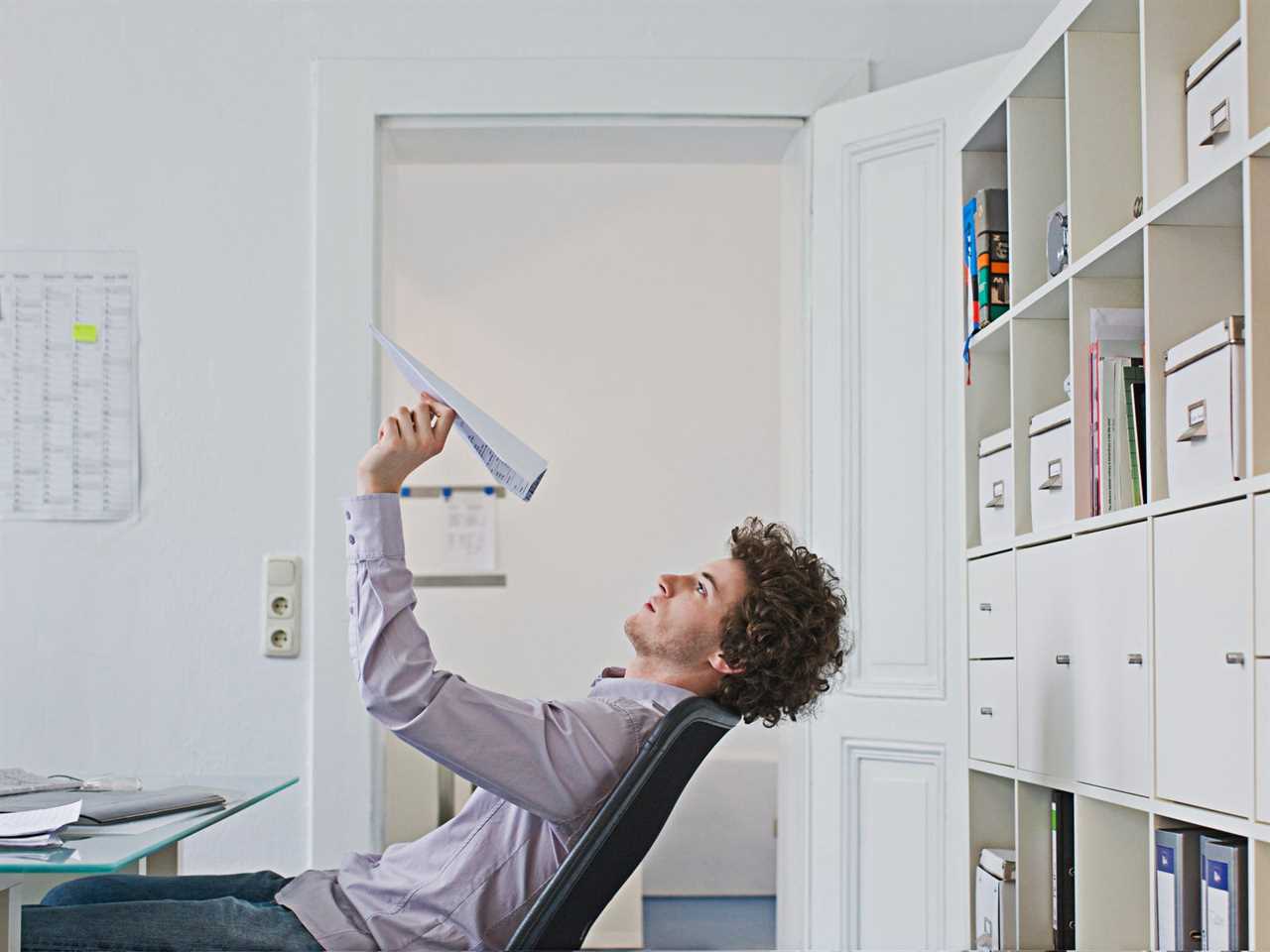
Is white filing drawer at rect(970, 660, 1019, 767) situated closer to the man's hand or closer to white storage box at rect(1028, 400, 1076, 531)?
white storage box at rect(1028, 400, 1076, 531)

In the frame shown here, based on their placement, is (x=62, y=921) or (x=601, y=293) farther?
(x=601, y=293)

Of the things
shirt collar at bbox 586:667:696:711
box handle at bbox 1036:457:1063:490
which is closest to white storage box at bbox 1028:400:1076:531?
box handle at bbox 1036:457:1063:490

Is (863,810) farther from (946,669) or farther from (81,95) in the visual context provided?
(81,95)

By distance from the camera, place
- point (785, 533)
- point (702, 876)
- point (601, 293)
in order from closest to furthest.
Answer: point (785, 533) < point (702, 876) < point (601, 293)

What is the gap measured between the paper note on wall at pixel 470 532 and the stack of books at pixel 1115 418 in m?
3.27

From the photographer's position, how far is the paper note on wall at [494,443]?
169cm

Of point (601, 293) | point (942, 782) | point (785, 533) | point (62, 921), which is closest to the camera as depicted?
point (62, 921)

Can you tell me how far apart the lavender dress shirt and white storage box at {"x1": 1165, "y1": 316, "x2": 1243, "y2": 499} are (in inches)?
27.2

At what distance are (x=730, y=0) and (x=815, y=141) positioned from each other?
37 centimetres

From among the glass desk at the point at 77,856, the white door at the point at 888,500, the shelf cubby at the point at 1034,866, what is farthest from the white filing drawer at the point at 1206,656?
the glass desk at the point at 77,856

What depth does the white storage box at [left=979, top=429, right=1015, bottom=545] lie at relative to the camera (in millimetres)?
2299

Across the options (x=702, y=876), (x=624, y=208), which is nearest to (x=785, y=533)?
(x=702, y=876)

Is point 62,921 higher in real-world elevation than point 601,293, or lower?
lower

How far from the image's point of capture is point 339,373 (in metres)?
3.04
